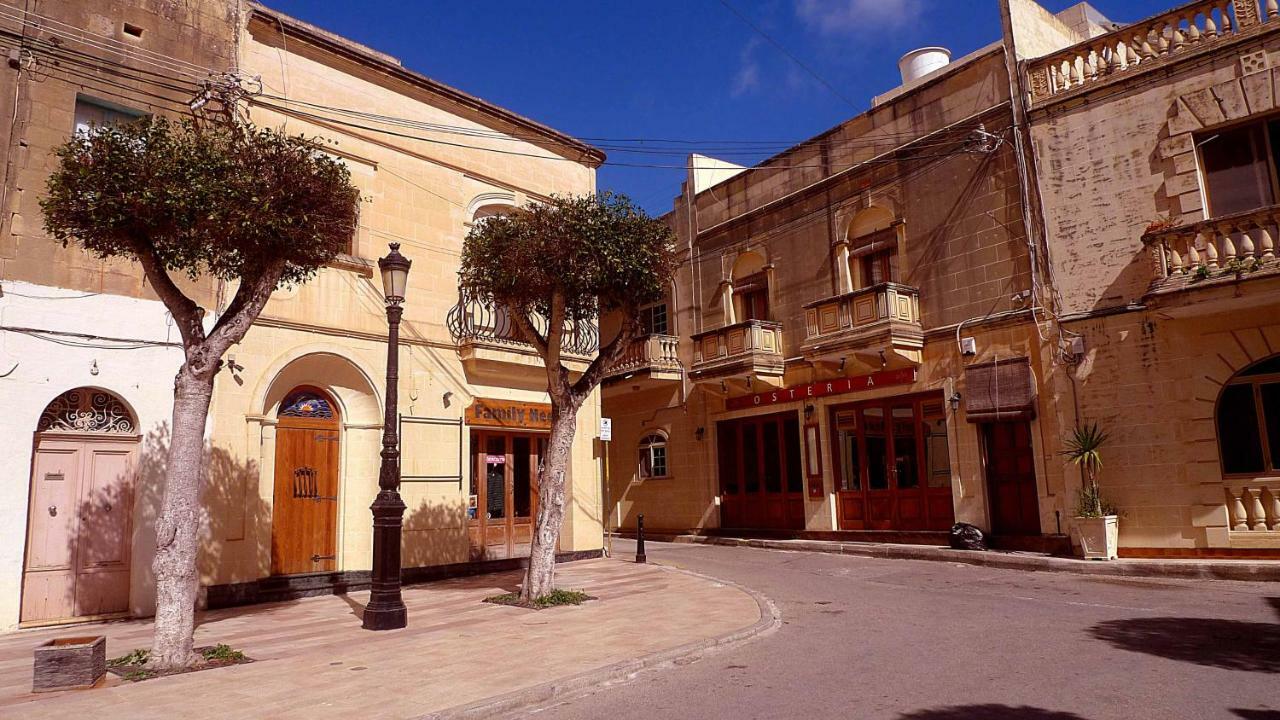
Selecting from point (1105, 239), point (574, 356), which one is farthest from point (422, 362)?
point (1105, 239)

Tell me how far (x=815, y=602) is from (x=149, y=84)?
11673 mm

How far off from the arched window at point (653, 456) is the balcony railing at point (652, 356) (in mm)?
2230

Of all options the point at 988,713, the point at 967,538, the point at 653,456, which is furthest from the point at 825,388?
the point at 988,713

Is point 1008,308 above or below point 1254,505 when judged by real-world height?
above

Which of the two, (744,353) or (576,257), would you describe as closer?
(576,257)

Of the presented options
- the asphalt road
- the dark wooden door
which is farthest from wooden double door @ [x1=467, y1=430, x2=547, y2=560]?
the dark wooden door

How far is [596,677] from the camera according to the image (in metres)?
6.85

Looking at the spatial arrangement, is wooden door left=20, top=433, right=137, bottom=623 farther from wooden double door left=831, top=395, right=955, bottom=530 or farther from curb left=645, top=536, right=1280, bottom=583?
wooden double door left=831, top=395, right=955, bottom=530

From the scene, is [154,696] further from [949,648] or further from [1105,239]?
[1105,239]

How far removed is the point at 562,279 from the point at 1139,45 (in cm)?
1181

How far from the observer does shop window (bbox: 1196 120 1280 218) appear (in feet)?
44.6

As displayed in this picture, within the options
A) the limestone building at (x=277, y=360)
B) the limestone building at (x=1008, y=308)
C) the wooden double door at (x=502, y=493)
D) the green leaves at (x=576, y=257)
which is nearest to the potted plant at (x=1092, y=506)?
the limestone building at (x=1008, y=308)

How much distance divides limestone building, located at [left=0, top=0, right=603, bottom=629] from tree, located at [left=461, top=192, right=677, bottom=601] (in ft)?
9.47

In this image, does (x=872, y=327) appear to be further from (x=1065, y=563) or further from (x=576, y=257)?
(x=576, y=257)
